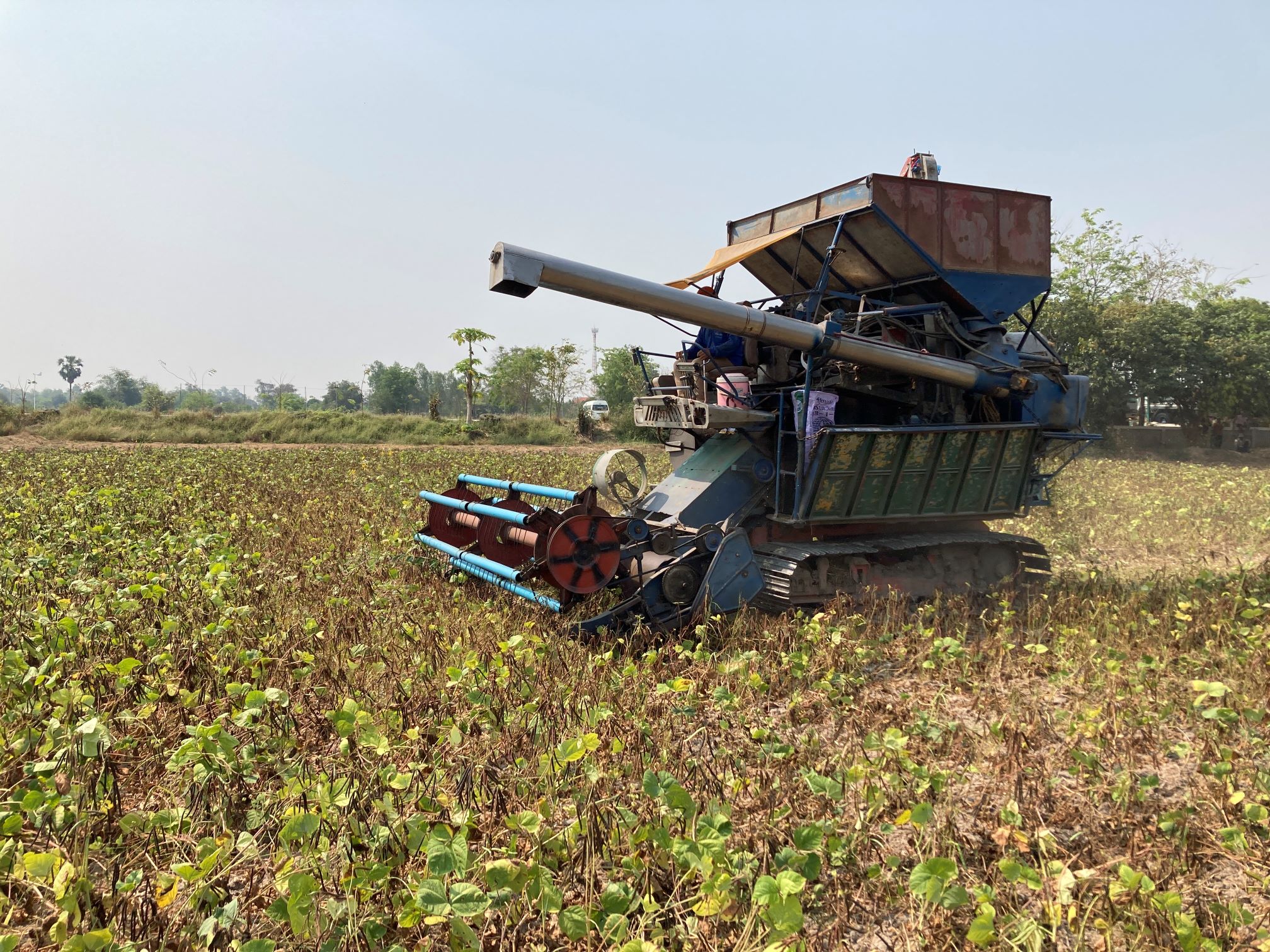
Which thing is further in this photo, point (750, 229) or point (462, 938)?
point (750, 229)

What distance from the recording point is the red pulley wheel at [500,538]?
6.80 metres

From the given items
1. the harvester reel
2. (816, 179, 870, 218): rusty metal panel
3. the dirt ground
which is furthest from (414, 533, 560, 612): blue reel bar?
the dirt ground

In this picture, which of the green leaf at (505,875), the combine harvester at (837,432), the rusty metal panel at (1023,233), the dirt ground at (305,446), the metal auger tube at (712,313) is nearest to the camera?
the green leaf at (505,875)

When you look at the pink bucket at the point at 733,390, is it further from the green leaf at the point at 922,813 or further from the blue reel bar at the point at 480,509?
the green leaf at the point at 922,813

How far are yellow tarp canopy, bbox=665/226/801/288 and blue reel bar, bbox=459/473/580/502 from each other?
7.47ft

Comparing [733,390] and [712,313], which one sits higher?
[712,313]

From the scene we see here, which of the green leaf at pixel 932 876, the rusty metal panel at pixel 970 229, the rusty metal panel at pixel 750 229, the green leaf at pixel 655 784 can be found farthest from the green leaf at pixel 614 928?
the rusty metal panel at pixel 750 229

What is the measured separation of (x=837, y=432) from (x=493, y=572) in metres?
3.04

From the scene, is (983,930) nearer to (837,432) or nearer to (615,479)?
(837,432)

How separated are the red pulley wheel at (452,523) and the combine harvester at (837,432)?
3cm

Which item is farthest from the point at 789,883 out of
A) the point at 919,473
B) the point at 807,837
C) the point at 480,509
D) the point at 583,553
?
the point at 919,473

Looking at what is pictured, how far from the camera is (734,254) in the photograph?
25.9ft

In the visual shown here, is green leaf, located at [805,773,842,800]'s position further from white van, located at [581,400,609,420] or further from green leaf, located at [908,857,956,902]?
white van, located at [581,400,609,420]

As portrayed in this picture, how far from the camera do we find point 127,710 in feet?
13.4
